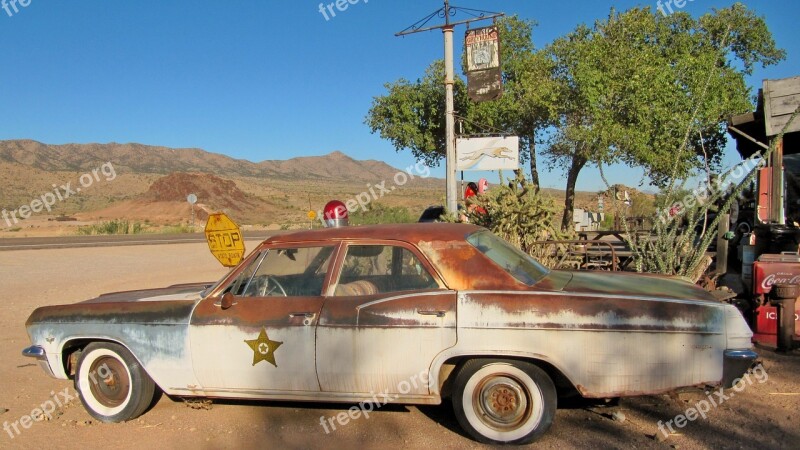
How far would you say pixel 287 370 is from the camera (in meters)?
4.36

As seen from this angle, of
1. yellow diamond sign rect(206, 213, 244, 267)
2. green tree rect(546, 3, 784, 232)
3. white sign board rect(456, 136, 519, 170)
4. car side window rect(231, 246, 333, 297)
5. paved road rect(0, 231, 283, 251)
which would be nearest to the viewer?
car side window rect(231, 246, 333, 297)

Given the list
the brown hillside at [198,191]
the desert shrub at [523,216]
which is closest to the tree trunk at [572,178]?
the desert shrub at [523,216]

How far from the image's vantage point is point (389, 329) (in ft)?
13.6

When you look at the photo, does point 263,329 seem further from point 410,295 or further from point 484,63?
point 484,63

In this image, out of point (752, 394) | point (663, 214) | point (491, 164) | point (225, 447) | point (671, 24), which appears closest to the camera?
point (225, 447)

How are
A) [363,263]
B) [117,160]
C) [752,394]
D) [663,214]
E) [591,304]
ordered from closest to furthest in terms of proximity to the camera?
[591,304] → [363,263] → [752,394] → [663,214] → [117,160]

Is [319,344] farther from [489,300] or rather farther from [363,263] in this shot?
[489,300]

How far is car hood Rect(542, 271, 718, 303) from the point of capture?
13.4 ft

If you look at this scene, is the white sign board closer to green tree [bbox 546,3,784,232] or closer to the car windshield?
green tree [bbox 546,3,784,232]

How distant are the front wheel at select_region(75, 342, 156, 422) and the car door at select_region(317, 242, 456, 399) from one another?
5.03ft

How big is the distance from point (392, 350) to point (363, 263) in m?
0.71

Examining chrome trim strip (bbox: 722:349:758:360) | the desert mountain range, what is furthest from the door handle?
the desert mountain range

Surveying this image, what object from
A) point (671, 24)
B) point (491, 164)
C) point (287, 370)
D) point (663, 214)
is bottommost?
point (287, 370)

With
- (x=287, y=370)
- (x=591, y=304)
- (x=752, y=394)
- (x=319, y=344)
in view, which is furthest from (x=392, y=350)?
(x=752, y=394)
